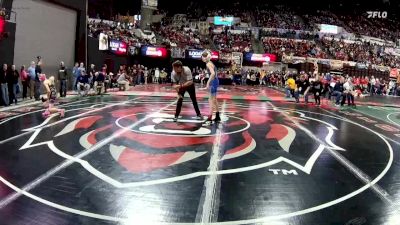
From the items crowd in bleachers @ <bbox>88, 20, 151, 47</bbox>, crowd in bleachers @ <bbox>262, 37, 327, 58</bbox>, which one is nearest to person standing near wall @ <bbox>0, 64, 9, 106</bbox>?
crowd in bleachers @ <bbox>88, 20, 151, 47</bbox>

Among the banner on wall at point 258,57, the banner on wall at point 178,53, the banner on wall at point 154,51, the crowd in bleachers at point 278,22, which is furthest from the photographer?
the crowd in bleachers at point 278,22

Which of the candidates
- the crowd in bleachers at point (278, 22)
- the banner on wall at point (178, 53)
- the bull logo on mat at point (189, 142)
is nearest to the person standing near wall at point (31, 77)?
the bull logo on mat at point (189, 142)

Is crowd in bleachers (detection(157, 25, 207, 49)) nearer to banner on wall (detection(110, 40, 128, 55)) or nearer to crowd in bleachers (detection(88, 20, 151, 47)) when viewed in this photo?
crowd in bleachers (detection(88, 20, 151, 47))

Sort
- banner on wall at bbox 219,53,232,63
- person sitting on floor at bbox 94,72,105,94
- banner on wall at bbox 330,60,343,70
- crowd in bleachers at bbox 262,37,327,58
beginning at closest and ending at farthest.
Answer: person sitting on floor at bbox 94,72,105,94, banner on wall at bbox 219,53,232,63, banner on wall at bbox 330,60,343,70, crowd in bleachers at bbox 262,37,327,58

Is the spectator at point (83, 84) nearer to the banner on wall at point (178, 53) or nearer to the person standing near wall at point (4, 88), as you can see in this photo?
the person standing near wall at point (4, 88)

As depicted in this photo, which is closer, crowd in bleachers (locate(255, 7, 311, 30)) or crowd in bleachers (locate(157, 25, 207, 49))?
crowd in bleachers (locate(157, 25, 207, 49))

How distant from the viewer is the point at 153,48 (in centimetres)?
3250

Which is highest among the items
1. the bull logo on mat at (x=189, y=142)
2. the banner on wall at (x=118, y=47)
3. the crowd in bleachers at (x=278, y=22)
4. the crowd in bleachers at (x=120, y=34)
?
the crowd in bleachers at (x=278, y=22)

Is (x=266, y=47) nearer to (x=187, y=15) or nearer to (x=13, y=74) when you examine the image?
(x=187, y=15)

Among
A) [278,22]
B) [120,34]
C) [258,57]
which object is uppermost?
[278,22]

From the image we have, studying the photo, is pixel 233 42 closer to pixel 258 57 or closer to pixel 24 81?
pixel 258 57

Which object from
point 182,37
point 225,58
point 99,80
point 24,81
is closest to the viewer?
point 24,81

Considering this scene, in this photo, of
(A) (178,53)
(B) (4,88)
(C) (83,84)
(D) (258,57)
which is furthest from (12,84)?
(D) (258,57)

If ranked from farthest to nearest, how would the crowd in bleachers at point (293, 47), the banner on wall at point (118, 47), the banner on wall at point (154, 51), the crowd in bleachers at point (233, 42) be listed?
the crowd in bleachers at point (293, 47), the crowd in bleachers at point (233, 42), the banner on wall at point (154, 51), the banner on wall at point (118, 47)
